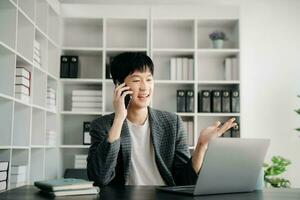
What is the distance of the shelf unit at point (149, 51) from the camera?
4562mm

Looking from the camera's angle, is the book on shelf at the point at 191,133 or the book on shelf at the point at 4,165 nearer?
the book on shelf at the point at 4,165

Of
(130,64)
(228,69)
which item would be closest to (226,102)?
(228,69)

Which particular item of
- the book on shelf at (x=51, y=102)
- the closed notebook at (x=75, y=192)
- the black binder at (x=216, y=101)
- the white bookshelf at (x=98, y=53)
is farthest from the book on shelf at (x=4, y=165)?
the black binder at (x=216, y=101)

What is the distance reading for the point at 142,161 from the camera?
7.00ft

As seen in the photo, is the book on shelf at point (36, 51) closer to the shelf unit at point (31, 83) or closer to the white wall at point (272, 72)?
the shelf unit at point (31, 83)

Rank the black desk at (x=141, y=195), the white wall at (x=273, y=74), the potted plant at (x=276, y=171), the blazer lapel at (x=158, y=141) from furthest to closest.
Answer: the white wall at (x=273, y=74)
the potted plant at (x=276, y=171)
the blazer lapel at (x=158, y=141)
the black desk at (x=141, y=195)

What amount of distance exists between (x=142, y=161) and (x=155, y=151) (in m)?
0.09

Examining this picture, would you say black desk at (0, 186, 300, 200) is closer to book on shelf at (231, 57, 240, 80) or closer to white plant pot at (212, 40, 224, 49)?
book on shelf at (231, 57, 240, 80)

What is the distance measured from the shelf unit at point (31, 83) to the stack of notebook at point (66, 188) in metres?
1.57

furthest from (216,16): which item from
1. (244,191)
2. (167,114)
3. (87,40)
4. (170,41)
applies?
(244,191)

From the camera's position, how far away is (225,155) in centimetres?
151

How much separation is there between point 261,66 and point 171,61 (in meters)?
1.04

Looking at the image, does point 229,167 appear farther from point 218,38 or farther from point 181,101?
point 218,38

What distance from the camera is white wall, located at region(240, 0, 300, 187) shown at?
4.79 meters
